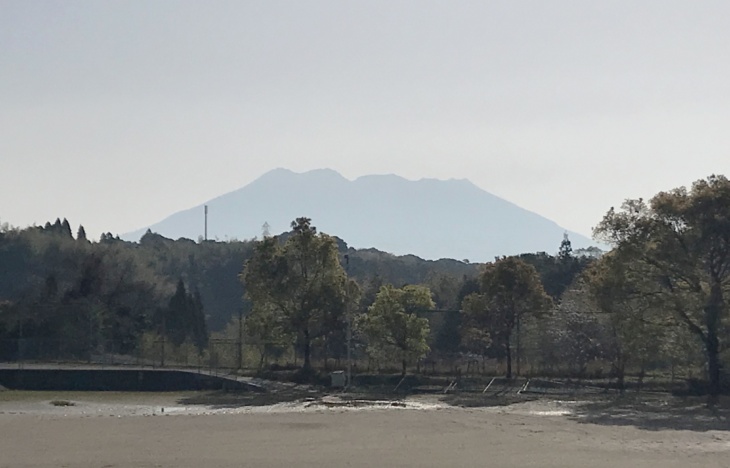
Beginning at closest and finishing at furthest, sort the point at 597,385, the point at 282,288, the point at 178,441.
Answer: the point at 178,441
the point at 597,385
the point at 282,288

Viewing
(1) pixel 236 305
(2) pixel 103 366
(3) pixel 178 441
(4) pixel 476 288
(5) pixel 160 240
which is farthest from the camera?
(5) pixel 160 240

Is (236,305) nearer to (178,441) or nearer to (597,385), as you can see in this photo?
(597,385)

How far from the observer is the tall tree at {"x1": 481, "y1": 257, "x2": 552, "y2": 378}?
42438 millimetres

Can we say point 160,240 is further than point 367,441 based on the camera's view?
Yes

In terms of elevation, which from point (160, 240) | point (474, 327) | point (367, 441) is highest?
point (160, 240)

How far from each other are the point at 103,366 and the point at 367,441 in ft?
90.9

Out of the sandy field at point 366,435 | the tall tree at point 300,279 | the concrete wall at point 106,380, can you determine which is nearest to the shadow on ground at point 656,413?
the sandy field at point 366,435

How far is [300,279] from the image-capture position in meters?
45.4

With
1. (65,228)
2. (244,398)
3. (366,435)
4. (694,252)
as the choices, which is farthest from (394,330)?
(65,228)

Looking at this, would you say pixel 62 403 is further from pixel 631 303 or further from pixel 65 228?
pixel 65 228

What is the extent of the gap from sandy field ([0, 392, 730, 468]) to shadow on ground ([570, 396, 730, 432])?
0.18 feet

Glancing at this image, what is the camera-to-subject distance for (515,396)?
123 feet

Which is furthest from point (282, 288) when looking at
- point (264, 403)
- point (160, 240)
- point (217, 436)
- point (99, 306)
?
point (160, 240)

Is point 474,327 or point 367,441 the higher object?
point 474,327
